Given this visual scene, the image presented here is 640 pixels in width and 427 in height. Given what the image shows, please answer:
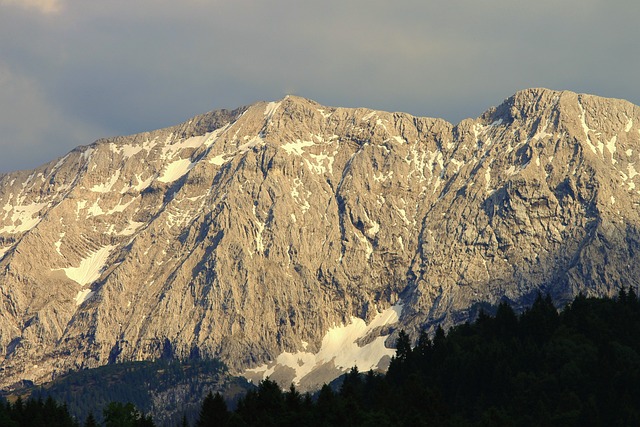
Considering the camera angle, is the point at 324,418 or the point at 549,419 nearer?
the point at 324,418

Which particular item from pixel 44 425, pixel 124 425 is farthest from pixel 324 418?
pixel 44 425

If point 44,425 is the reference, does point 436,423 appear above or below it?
below

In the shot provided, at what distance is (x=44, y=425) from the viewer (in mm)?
182500

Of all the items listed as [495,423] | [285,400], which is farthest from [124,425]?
[495,423]

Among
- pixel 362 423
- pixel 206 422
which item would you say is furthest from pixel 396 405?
pixel 206 422

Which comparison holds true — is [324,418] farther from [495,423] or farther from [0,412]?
[0,412]

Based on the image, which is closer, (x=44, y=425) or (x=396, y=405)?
(x=44, y=425)

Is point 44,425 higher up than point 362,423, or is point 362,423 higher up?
point 44,425

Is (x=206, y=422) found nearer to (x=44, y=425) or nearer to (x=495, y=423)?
(x=44, y=425)

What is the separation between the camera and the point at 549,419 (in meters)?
200

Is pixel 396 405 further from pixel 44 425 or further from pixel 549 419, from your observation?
pixel 44 425

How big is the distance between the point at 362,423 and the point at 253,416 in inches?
663

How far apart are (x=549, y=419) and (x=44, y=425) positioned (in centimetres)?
7809

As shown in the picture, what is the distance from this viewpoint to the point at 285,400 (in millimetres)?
188750
